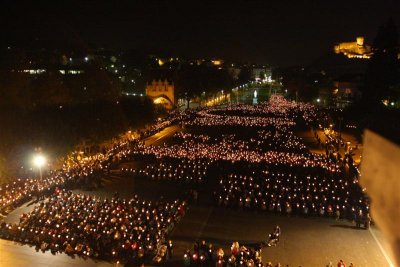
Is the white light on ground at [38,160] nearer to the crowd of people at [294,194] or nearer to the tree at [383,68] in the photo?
the crowd of people at [294,194]

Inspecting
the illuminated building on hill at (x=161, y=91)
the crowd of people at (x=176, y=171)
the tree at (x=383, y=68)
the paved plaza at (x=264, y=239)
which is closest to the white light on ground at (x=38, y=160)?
the paved plaza at (x=264, y=239)

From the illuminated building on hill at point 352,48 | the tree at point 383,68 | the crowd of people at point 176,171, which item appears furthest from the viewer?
the illuminated building on hill at point 352,48

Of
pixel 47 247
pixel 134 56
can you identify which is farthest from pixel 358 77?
pixel 47 247

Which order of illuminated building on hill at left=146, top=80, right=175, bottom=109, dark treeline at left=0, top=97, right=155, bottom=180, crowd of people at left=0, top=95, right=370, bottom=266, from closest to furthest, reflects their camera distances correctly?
crowd of people at left=0, top=95, right=370, bottom=266
dark treeline at left=0, top=97, right=155, bottom=180
illuminated building on hill at left=146, top=80, right=175, bottom=109

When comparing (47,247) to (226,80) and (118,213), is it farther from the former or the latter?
(226,80)

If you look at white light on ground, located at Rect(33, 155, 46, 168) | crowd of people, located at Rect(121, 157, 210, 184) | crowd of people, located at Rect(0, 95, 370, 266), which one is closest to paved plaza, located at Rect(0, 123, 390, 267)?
crowd of people, located at Rect(0, 95, 370, 266)

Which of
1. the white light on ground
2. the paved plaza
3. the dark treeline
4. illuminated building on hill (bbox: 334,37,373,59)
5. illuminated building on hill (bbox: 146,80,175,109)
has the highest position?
illuminated building on hill (bbox: 334,37,373,59)

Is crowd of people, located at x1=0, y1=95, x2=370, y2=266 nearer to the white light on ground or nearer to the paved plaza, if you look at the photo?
the paved plaza

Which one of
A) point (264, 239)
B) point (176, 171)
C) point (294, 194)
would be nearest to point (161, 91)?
point (176, 171)

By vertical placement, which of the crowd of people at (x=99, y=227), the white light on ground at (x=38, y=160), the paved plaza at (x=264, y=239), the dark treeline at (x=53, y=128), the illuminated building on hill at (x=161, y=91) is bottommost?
the paved plaza at (x=264, y=239)
